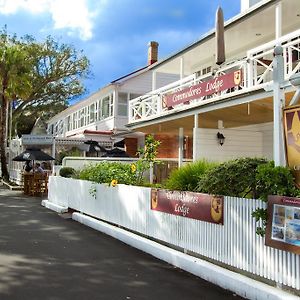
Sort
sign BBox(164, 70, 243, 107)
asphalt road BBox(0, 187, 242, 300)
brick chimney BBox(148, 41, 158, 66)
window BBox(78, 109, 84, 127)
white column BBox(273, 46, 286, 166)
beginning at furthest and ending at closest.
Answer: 1. window BBox(78, 109, 84, 127)
2. brick chimney BBox(148, 41, 158, 66)
3. sign BBox(164, 70, 243, 107)
4. white column BBox(273, 46, 286, 166)
5. asphalt road BBox(0, 187, 242, 300)

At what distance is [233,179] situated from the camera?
7.39 meters

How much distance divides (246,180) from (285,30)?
33.0ft

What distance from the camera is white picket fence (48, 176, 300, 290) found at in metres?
5.80

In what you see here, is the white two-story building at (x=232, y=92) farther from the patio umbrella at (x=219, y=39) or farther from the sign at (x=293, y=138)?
the sign at (x=293, y=138)

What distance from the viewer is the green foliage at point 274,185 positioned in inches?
228

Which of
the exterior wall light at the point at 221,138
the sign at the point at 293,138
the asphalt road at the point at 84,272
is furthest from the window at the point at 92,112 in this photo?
the sign at the point at 293,138

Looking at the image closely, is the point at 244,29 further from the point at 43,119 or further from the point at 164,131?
the point at 43,119

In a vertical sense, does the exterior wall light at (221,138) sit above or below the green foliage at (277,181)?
above

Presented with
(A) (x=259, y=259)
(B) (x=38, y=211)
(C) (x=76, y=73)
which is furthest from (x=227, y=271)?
(C) (x=76, y=73)

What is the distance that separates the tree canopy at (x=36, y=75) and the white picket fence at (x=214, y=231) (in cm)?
1861

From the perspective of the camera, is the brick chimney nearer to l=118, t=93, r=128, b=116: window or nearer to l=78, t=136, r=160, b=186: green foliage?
l=118, t=93, r=128, b=116: window

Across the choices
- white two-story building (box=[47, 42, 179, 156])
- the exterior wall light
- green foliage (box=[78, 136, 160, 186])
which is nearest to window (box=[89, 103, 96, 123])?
white two-story building (box=[47, 42, 179, 156])

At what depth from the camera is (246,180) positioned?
7.27 m

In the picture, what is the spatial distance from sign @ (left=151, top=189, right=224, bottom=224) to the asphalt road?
37.2 inches
